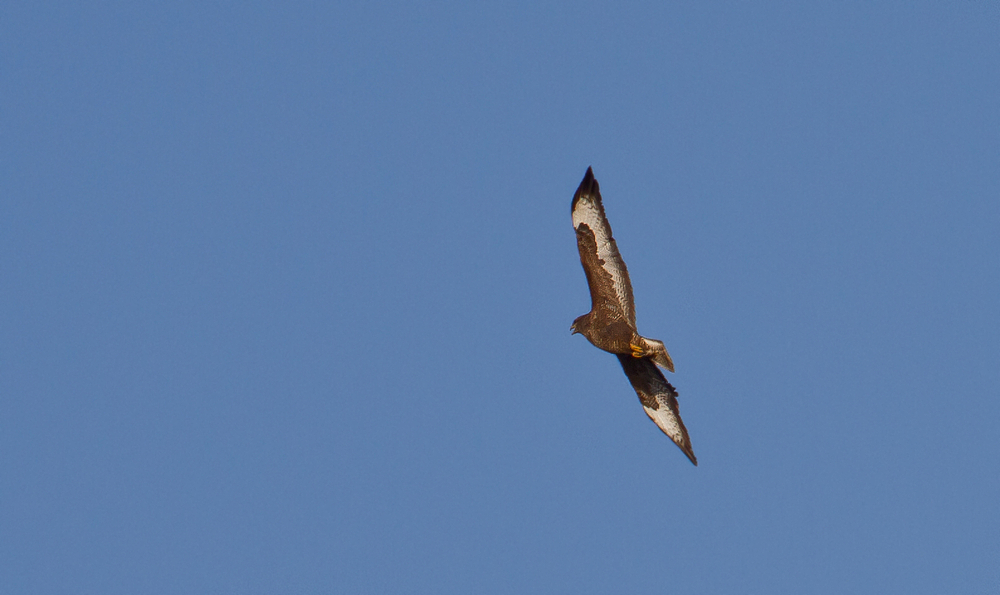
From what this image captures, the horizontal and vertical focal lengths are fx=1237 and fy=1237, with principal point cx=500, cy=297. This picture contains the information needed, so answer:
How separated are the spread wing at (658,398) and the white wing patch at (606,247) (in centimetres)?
96

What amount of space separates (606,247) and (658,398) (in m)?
2.60

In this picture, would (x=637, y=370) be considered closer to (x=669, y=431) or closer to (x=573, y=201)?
(x=669, y=431)

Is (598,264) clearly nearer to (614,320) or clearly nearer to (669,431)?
(614,320)

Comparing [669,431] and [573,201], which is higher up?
[573,201]

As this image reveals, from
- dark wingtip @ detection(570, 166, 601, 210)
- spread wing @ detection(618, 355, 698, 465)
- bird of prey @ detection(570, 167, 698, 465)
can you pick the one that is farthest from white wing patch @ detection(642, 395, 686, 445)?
dark wingtip @ detection(570, 166, 601, 210)

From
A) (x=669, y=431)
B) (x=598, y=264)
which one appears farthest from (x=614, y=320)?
(x=669, y=431)

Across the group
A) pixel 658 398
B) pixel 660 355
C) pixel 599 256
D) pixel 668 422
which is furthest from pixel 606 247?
pixel 668 422

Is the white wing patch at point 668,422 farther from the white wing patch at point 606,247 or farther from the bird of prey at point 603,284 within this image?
the white wing patch at point 606,247

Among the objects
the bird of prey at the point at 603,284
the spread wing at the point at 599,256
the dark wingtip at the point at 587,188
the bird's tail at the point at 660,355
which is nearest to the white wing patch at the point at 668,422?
the bird of prey at the point at 603,284

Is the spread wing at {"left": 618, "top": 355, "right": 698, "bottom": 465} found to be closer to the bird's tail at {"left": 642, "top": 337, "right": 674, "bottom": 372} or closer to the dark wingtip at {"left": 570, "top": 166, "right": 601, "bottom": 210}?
the bird's tail at {"left": 642, "top": 337, "right": 674, "bottom": 372}

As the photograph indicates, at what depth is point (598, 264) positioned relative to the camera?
18562 mm

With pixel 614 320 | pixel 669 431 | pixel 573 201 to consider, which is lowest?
pixel 669 431

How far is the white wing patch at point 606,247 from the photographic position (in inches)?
728

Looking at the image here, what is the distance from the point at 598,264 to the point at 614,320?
0.88 m
